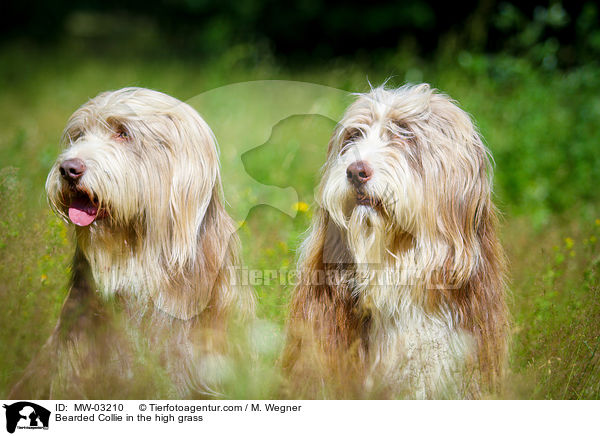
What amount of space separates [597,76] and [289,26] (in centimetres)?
412

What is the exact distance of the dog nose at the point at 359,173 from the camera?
7.97ft

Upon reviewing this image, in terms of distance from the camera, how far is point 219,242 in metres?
2.74

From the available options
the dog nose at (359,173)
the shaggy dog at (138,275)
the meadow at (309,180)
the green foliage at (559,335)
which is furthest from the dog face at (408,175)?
the green foliage at (559,335)

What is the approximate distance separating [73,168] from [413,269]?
4.56 feet

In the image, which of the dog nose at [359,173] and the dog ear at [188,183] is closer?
the dog nose at [359,173]

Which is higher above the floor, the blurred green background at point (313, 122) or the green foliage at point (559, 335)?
the blurred green background at point (313, 122)

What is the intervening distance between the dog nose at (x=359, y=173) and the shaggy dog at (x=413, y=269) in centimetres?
4

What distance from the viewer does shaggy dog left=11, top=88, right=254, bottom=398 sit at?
256 cm

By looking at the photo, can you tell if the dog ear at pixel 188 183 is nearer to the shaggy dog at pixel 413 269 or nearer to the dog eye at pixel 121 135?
the dog eye at pixel 121 135
